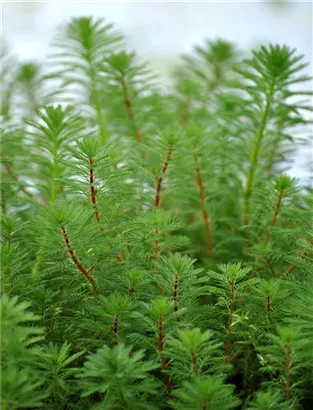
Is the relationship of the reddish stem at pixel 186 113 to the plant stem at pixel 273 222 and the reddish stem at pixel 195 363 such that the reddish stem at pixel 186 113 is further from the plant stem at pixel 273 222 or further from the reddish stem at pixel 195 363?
the reddish stem at pixel 195 363

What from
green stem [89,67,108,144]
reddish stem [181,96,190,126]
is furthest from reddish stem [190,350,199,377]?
reddish stem [181,96,190,126]

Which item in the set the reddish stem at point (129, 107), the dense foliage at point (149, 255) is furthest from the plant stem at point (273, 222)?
the reddish stem at point (129, 107)

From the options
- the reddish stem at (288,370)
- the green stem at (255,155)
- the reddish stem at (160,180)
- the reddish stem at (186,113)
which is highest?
the reddish stem at (186,113)

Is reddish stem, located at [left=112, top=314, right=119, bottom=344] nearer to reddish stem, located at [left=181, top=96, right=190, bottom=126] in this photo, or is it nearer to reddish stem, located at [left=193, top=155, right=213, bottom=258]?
reddish stem, located at [left=193, top=155, right=213, bottom=258]

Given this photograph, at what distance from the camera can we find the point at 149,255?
0.53 metres

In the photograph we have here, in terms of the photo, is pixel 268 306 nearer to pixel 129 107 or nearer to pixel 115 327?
pixel 115 327

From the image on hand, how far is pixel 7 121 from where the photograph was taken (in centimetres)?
79

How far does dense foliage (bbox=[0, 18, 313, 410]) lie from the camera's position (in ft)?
1.36

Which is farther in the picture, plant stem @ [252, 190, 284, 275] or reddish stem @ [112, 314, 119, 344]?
plant stem @ [252, 190, 284, 275]

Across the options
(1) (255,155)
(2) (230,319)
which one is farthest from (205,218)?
(2) (230,319)

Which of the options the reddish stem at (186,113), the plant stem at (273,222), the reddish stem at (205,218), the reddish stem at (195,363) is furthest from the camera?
the reddish stem at (186,113)

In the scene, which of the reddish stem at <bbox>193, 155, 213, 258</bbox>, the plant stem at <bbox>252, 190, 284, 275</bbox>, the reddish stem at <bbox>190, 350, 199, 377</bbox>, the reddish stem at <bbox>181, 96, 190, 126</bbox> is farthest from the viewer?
the reddish stem at <bbox>181, 96, 190, 126</bbox>

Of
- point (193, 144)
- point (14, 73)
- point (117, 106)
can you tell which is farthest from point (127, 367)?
point (14, 73)

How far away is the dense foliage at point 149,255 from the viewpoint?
0.41 metres
